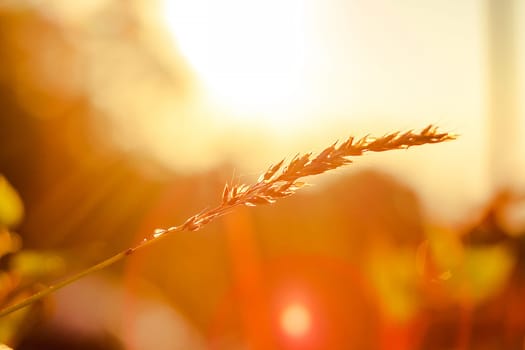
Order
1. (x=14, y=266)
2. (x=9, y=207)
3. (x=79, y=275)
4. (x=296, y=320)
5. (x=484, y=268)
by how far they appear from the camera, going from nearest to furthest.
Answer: (x=79, y=275), (x=9, y=207), (x=14, y=266), (x=484, y=268), (x=296, y=320)

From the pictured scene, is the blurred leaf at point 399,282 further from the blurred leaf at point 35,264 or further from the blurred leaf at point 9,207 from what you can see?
the blurred leaf at point 9,207

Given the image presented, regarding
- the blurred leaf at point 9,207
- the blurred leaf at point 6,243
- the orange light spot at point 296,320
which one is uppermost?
the blurred leaf at point 9,207

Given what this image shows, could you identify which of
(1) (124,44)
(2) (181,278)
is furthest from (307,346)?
(1) (124,44)

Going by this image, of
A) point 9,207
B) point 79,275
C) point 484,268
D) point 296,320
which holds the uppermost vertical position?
point 9,207

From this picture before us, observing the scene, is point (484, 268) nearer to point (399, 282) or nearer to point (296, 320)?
point (399, 282)

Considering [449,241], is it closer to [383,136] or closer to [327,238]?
[383,136]

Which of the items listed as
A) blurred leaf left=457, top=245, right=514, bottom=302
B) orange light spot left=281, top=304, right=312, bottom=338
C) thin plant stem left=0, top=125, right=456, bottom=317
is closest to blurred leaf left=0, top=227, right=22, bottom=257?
thin plant stem left=0, top=125, right=456, bottom=317


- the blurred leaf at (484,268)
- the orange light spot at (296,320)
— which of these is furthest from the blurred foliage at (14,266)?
the orange light spot at (296,320)

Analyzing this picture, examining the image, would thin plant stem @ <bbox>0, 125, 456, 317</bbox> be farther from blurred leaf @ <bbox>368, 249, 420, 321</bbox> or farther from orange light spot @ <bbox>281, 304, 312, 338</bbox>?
orange light spot @ <bbox>281, 304, 312, 338</bbox>

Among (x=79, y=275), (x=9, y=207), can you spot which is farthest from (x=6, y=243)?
(x=79, y=275)

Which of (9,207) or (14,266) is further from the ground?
(9,207)

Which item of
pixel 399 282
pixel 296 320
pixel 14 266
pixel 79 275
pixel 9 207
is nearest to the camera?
pixel 79 275
